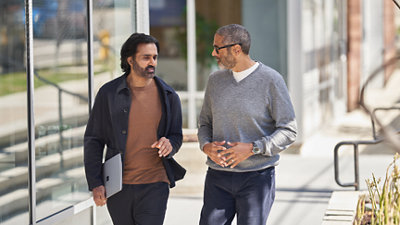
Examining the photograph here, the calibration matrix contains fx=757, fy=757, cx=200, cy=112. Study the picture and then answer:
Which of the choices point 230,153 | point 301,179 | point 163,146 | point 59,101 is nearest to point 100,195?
point 163,146

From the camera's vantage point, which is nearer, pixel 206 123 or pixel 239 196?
pixel 239 196

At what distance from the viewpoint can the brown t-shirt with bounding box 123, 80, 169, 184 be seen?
12.9ft

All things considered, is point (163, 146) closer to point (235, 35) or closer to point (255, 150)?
point (255, 150)

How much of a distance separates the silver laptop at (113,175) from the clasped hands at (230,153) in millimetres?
484

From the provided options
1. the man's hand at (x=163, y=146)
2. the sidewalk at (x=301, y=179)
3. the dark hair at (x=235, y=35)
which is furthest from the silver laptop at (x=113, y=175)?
the sidewalk at (x=301, y=179)

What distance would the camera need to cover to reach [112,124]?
3.93 metres

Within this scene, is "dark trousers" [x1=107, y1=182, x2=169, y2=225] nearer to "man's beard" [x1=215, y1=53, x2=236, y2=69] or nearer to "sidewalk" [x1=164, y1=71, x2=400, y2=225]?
"man's beard" [x1=215, y1=53, x2=236, y2=69]

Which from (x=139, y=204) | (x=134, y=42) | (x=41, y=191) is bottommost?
(x=41, y=191)

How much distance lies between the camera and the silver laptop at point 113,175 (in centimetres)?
383

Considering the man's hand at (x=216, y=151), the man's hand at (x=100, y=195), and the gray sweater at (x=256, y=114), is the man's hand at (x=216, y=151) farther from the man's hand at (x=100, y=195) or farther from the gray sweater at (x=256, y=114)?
the man's hand at (x=100, y=195)

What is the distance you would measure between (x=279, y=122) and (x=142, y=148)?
0.72 m

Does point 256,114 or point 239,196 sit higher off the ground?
point 256,114

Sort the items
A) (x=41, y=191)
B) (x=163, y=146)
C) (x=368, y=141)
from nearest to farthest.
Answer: (x=163, y=146) < (x=41, y=191) < (x=368, y=141)

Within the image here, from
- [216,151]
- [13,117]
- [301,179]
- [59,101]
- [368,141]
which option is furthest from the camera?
[301,179]
